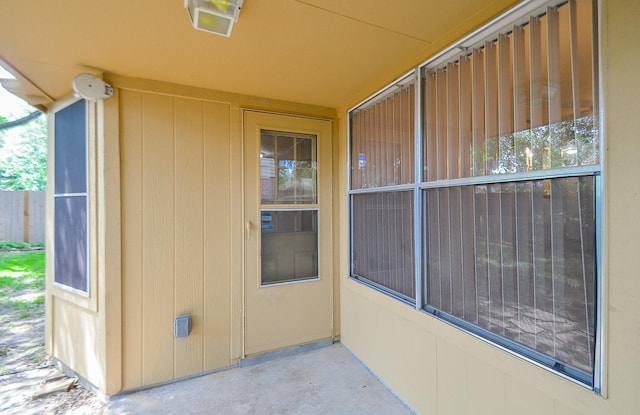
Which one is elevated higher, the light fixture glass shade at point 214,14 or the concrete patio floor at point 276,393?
the light fixture glass shade at point 214,14

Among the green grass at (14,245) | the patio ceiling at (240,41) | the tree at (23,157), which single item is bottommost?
the green grass at (14,245)

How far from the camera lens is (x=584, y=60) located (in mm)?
1104

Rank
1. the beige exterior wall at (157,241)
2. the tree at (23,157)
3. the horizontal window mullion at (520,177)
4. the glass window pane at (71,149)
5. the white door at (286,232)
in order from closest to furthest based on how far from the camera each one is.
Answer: the horizontal window mullion at (520,177)
the beige exterior wall at (157,241)
the glass window pane at (71,149)
the white door at (286,232)
the tree at (23,157)

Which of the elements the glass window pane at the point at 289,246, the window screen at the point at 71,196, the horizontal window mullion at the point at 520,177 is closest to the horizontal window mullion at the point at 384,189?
the horizontal window mullion at the point at 520,177

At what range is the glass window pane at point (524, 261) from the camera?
3.63ft

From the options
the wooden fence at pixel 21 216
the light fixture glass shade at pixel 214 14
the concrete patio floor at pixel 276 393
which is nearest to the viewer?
the light fixture glass shade at pixel 214 14

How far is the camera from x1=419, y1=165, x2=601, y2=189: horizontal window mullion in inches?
42.4

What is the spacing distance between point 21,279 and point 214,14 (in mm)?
6162

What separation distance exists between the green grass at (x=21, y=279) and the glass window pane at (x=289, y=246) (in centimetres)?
345

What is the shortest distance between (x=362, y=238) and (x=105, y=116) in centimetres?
223

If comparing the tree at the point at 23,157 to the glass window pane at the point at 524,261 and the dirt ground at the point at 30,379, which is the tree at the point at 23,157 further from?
the glass window pane at the point at 524,261

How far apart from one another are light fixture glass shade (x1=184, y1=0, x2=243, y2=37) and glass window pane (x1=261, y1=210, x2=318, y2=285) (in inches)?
58.2

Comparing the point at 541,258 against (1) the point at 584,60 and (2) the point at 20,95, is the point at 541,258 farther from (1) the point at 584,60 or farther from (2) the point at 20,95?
(2) the point at 20,95

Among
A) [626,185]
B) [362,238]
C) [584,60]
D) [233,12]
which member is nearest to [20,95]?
[233,12]
